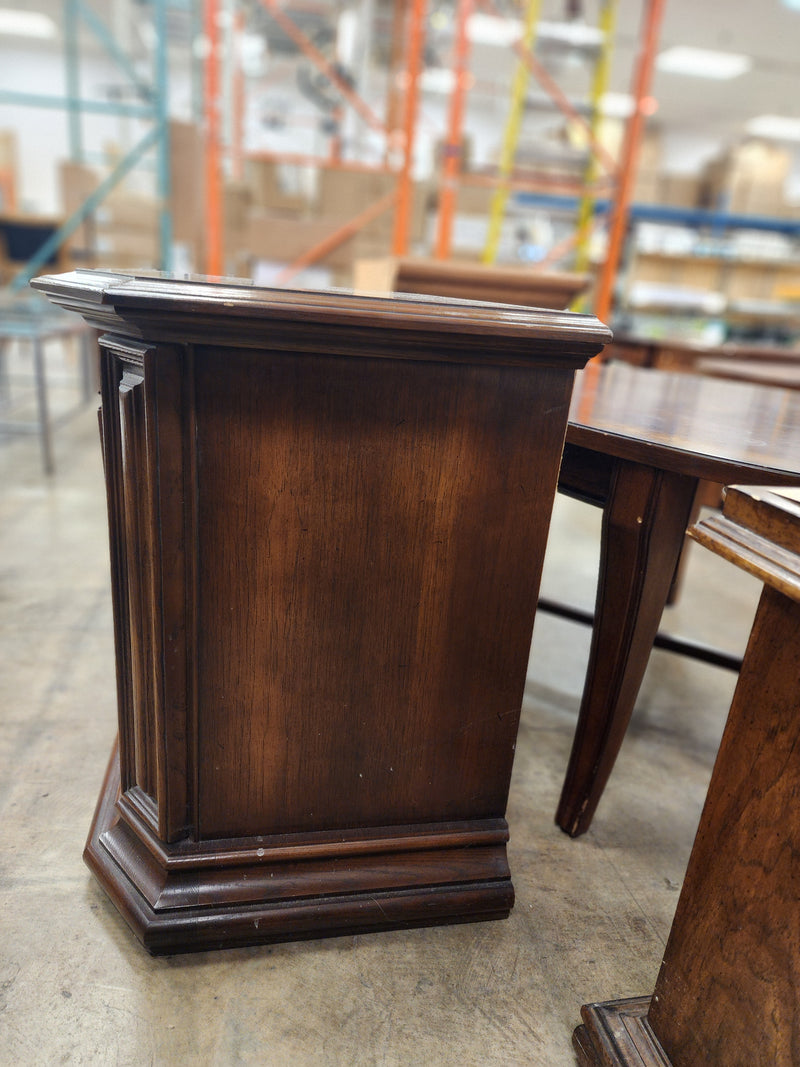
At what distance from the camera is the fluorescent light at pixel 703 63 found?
8961 millimetres

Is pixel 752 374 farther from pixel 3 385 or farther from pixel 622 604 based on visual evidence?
pixel 3 385

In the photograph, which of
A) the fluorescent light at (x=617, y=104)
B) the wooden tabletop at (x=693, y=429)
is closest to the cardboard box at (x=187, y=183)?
the wooden tabletop at (x=693, y=429)

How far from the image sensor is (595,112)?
4965 millimetres

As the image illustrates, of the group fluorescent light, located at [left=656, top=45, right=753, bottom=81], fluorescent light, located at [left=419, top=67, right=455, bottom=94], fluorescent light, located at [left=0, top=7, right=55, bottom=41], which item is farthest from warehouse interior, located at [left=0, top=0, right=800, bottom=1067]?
fluorescent light, located at [left=419, top=67, right=455, bottom=94]

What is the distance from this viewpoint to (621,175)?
15.6ft

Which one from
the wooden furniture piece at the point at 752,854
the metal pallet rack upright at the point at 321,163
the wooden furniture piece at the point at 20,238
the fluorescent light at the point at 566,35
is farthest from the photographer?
the wooden furniture piece at the point at 20,238

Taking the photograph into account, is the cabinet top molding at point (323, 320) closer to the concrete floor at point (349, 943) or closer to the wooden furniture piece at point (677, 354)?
the concrete floor at point (349, 943)

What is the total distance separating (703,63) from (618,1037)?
11.4 metres

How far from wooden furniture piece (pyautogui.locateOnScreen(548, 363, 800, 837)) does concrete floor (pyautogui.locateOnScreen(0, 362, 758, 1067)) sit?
0.59 feet

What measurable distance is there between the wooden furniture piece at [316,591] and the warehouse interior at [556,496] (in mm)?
90

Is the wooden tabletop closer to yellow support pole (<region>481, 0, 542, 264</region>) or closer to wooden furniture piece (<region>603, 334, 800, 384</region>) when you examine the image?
wooden furniture piece (<region>603, 334, 800, 384</region>)

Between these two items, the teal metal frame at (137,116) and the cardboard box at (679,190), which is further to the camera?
the cardboard box at (679,190)

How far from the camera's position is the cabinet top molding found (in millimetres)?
752

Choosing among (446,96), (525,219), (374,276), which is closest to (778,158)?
(525,219)
